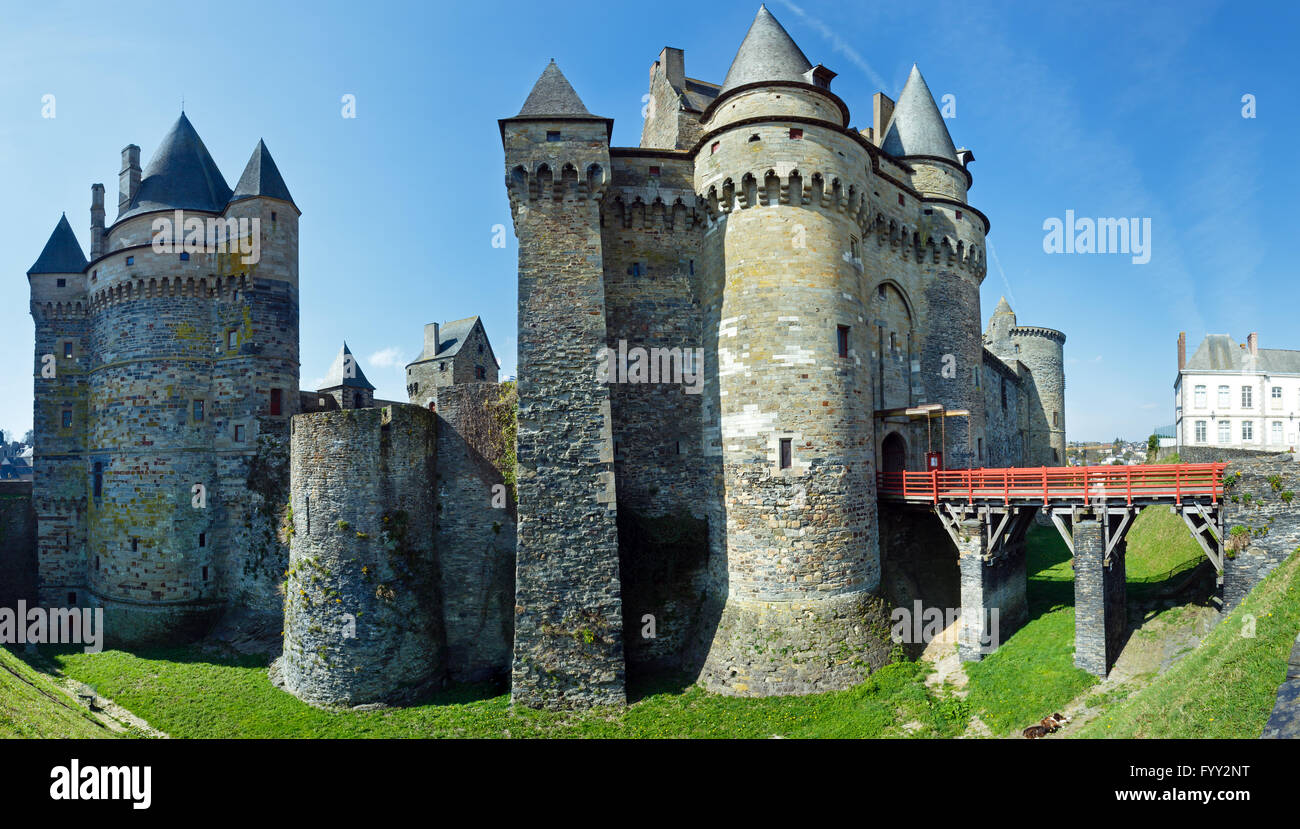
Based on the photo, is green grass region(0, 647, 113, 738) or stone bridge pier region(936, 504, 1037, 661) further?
stone bridge pier region(936, 504, 1037, 661)

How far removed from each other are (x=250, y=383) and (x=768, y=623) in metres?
22.0

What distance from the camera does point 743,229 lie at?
18.4 m

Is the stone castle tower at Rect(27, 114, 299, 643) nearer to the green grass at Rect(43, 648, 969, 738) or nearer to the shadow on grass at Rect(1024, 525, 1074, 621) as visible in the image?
the green grass at Rect(43, 648, 969, 738)

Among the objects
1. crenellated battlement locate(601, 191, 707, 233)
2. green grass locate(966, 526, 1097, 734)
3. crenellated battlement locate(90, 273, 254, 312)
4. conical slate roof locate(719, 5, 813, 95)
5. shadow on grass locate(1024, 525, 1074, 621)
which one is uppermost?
conical slate roof locate(719, 5, 813, 95)

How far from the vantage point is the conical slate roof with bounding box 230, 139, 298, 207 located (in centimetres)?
2472

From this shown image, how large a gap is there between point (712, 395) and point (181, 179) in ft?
82.0

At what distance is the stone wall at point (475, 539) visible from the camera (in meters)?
19.8

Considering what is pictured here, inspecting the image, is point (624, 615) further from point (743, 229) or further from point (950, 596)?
point (743, 229)

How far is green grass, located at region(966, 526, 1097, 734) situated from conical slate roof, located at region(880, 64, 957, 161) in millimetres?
17361

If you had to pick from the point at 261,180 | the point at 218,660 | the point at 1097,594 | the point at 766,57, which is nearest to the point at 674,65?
the point at 766,57

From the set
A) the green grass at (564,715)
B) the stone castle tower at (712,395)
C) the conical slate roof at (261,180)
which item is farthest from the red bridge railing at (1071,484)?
the conical slate roof at (261,180)

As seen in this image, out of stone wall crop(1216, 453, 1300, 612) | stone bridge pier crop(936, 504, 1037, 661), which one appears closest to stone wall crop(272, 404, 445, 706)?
stone bridge pier crop(936, 504, 1037, 661)
